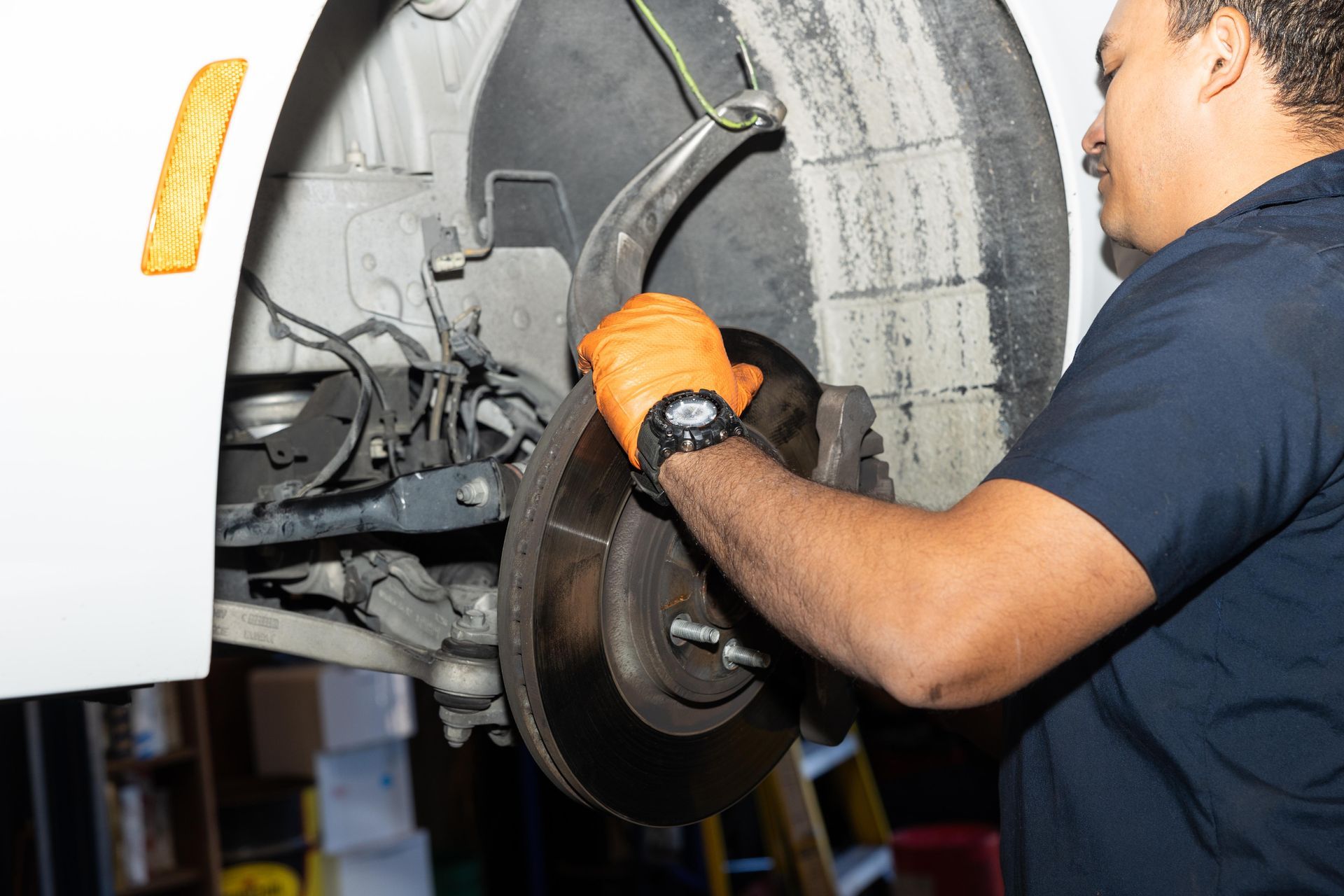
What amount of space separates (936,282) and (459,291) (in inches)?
24.6

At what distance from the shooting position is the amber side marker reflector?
792 millimetres

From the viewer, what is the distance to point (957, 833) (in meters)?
3.30

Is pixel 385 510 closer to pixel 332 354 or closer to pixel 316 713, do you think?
pixel 332 354

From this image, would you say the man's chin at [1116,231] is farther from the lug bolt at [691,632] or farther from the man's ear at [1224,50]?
the lug bolt at [691,632]

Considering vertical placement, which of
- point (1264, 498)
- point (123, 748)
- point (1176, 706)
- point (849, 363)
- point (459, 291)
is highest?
point (459, 291)

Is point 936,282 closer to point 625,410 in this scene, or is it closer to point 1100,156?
point 1100,156

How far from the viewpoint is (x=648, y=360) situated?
3.26 ft

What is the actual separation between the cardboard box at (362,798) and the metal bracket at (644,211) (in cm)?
265

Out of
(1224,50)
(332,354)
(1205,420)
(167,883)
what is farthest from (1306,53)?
(167,883)

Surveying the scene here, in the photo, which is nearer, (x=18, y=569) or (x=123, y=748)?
(x=18, y=569)

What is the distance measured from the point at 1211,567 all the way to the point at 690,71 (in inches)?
35.9

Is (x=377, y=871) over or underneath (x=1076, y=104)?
underneath

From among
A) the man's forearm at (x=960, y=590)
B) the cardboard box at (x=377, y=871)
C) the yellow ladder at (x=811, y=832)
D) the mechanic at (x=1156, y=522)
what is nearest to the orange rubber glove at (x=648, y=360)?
the mechanic at (x=1156, y=522)

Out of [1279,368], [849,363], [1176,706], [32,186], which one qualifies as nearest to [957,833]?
[849,363]
